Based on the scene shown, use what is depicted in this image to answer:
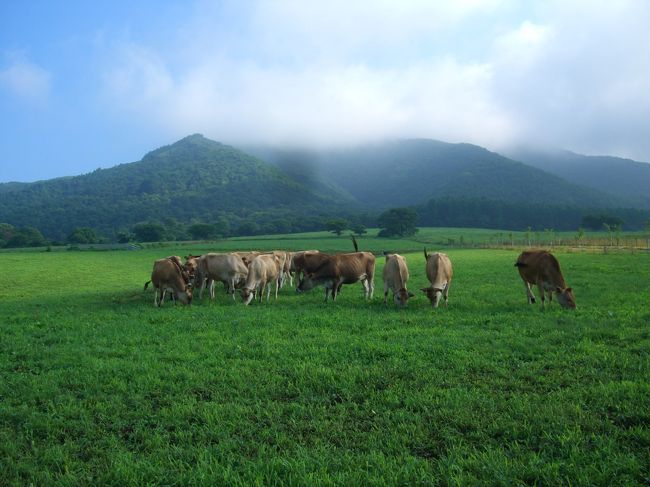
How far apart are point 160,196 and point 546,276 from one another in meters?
155

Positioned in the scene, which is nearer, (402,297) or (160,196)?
(402,297)

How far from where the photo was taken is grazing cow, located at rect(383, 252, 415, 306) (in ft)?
47.3

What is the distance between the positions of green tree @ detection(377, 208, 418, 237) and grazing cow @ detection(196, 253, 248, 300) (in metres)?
81.1

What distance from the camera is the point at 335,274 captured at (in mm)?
16625

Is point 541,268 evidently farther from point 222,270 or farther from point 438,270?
point 222,270

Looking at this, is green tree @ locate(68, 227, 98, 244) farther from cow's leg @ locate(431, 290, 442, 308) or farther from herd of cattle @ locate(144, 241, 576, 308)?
cow's leg @ locate(431, 290, 442, 308)

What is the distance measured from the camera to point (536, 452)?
5105 millimetres

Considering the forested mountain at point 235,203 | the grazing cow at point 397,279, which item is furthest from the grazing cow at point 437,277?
the forested mountain at point 235,203

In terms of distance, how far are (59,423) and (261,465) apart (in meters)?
3.14

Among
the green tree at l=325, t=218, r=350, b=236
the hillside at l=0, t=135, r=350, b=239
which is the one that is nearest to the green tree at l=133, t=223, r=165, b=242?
the hillside at l=0, t=135, r=350, b=239

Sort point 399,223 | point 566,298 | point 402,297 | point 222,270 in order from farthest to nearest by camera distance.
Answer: point 399,223 → point 222,270 → point 402,297 → point 566,298

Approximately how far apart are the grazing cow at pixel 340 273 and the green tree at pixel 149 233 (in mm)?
87491

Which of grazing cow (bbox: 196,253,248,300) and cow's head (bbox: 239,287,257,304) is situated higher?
grazing cow (bbox: 196,253,248,300)

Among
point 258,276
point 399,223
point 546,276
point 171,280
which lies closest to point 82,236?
point 399,223
